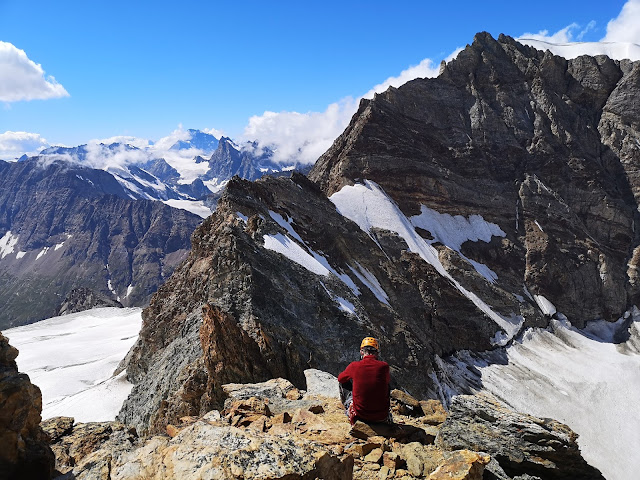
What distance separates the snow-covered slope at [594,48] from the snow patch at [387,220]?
82.7m

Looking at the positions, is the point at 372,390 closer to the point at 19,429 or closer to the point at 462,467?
the point at 462,467

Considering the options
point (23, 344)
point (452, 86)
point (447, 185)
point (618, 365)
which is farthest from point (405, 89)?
point (23, 344)

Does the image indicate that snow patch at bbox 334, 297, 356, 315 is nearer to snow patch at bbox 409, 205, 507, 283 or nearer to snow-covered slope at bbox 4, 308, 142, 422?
snow-covered slope at bbox 4, 308, 142, 422

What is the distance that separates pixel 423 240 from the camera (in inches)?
3093

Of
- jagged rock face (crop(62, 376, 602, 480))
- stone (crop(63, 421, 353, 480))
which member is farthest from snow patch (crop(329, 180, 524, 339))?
stone (crop(63, 421, 353, 480))

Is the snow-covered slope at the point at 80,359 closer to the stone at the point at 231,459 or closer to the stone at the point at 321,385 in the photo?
the stone at the point at 321,385

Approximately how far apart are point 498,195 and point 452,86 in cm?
3250

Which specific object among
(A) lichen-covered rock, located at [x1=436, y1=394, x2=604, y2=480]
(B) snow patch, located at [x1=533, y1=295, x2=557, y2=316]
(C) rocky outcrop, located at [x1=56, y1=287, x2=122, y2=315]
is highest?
(A) lichen-covered rock, located at [x1=436, y1=394, x2=604, y2=480]

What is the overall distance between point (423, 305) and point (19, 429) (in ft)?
191

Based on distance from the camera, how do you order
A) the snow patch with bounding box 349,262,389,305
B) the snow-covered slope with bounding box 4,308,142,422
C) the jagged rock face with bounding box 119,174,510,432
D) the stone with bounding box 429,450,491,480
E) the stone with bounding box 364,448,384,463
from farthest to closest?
the snow patch with bounding box 349,262,389,305 → the snow-covered slope with bounding box 4,308,142,422 → the jagged rock face with bounding box 119,174,510,432 → the stone with bounding box 364,448,384,463 → the stone with bounding box 429,450,491,480

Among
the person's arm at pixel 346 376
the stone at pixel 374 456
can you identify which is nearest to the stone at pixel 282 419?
the person's arm at pixel 346 376

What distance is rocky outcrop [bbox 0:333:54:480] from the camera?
10.1m

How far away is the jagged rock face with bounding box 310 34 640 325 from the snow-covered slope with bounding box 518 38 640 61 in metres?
27.6

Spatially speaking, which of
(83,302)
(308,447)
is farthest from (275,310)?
(83,302)
